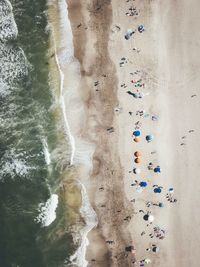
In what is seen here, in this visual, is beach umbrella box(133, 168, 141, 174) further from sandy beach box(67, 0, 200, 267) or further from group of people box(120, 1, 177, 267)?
sandy beach box(67, 0, 200, 267)

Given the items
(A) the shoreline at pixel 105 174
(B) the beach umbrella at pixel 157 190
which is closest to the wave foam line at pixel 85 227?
(A) the shoreline at pixel 105 174

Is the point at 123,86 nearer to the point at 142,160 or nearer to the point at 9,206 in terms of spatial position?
the point at 142,160

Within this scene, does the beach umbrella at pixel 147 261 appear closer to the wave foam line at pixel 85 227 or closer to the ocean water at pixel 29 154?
the wave foam line at pixel 85 227

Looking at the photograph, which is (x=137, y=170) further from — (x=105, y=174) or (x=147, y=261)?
(x=147, y=261)

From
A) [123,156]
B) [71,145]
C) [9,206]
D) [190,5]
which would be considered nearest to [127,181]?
[123,156]

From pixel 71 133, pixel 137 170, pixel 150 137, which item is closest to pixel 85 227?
pixel 137 170

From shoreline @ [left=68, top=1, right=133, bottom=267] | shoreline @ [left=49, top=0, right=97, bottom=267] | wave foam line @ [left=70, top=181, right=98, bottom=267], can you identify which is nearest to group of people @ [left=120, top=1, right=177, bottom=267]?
shoreline @ [left=68, top=1, right=133, bottom=267]
